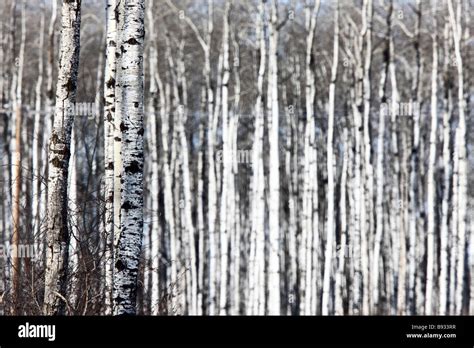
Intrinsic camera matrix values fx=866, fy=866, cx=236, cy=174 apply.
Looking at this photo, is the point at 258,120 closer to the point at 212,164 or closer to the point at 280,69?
the point at 212,164

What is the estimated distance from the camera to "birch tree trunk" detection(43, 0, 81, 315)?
7.05 metres

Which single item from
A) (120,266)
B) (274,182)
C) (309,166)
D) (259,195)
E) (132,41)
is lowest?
(120,266)

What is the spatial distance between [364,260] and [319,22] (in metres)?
5.78

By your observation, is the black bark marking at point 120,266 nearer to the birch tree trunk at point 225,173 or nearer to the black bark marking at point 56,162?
the black bark marking at point 56,162

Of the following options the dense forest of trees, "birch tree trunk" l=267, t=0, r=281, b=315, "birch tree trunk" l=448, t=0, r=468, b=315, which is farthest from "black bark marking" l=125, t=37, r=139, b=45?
"birch tree trunk" l=448, t=0, r=468, b=315

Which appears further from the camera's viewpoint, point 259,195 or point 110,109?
point 259,195

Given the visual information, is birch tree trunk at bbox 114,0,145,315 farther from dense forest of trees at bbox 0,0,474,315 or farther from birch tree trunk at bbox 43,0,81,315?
dense forest of trees at bbox 0,0,474,315

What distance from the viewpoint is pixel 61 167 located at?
7.26m

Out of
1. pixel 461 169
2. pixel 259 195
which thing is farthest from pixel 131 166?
pixel 461 169

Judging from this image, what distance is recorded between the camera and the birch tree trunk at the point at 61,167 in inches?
278

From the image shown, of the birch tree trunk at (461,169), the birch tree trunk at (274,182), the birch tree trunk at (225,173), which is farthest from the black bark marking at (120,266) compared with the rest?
the birch tree trunk at (461,169)

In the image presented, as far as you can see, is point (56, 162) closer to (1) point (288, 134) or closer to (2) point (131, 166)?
(2) point (131, 166)
